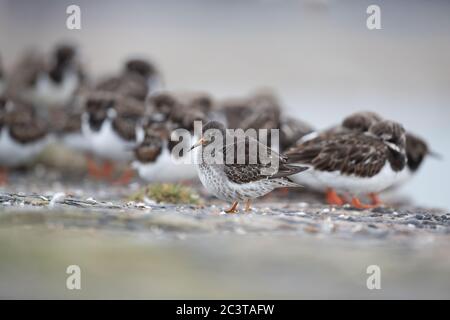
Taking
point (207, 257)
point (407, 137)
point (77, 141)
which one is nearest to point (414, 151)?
point (407, 137)

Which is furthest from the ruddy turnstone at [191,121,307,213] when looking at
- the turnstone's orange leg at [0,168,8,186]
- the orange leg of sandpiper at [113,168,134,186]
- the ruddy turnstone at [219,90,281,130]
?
the turnstone's orange leg at [0,168,8,186]

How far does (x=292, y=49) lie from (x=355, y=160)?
11.8m

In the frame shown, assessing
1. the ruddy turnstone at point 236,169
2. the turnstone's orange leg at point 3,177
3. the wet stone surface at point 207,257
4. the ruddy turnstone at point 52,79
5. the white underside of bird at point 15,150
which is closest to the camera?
the wet stone surface at point 207,257

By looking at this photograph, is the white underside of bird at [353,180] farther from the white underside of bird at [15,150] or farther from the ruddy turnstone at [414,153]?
the white underside of bird at [15,150]

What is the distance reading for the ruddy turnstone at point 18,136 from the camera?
1088cm

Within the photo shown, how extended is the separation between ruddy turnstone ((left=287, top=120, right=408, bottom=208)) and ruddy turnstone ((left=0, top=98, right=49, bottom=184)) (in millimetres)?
4126

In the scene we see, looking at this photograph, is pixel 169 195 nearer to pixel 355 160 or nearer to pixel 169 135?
pixel 169 135

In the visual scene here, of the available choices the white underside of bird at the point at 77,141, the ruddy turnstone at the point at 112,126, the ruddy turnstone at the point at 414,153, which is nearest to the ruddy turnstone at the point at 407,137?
the ruddy turnstone at the point at 414,153

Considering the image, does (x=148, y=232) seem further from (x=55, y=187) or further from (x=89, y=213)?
(x=55, y=187)

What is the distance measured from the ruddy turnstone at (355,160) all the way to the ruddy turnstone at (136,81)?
13.5 ft

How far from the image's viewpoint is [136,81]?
12781mm
